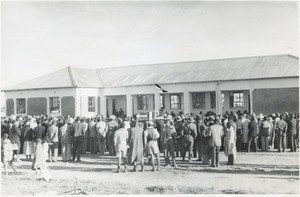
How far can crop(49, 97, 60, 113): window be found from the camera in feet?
97.0

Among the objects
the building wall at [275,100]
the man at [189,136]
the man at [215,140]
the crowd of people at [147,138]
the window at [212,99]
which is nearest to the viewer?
the crowd of people at [147,138]

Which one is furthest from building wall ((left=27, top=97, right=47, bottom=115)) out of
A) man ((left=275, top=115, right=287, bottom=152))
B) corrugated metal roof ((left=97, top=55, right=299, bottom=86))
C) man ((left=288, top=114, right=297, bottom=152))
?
man ((left=288, top=114, right=297, bottom=152))

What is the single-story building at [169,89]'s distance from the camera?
2427 centimetres

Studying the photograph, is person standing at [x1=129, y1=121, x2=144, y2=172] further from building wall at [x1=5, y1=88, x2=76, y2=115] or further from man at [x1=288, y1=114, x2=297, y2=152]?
building wall at [x1=5, y1=88, x2=76, y2=115]

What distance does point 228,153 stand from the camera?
1311 cm

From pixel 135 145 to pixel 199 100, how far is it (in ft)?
56.8

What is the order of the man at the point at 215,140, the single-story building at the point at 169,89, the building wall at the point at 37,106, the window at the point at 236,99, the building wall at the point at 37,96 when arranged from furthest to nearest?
the building wall at the point at 37,106, the building wall at the point at 37,96, the window at the point at 236,99, the single-story building at the point at 169,89, the man at the point at 215,140

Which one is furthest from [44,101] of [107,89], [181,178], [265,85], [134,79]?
[181,178]

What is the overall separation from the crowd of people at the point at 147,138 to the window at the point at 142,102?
42.7ft

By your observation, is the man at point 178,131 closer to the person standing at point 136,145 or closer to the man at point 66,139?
the person standing at point 136,145

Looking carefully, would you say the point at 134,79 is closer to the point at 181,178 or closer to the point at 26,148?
the point at 26,148

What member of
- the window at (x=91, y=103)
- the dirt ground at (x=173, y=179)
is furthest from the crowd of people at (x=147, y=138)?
the window at (x=91, y=103)

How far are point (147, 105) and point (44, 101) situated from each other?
324 inches

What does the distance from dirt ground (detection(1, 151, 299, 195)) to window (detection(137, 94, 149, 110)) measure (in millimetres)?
16781
